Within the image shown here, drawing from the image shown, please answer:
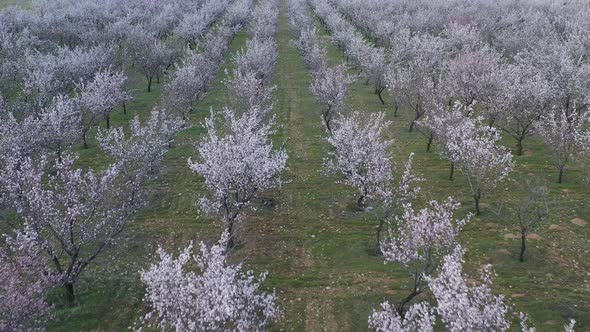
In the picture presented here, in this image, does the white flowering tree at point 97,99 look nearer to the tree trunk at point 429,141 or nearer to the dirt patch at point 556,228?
the tree trunk at point 429,141

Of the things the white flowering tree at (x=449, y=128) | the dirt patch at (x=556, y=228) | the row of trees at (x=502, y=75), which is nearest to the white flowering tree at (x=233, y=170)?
the white flowering tree at (x=449, y=128)

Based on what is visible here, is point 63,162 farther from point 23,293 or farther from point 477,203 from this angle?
point 477,203

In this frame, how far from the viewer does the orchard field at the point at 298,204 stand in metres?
16.9

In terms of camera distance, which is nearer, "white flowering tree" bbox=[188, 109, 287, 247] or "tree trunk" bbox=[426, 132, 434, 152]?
"white flowering tree" bbox=[188, 109, 287, 247]

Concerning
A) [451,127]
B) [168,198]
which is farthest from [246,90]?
[451,127]

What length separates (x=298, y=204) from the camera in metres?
28.5

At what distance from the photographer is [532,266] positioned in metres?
22.4

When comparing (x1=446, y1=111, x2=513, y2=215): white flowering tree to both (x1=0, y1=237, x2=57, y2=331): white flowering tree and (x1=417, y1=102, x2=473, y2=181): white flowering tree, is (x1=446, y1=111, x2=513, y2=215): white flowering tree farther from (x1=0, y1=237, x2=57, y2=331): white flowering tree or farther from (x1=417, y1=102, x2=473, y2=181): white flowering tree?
(x1=0, y1=237, x2=57, y2=331): white flowering tree

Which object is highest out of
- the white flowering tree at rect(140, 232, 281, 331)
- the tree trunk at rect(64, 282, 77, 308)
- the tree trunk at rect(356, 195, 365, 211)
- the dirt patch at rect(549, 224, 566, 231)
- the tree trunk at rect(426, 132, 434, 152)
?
the white flowering tree at rect(140, 232, 281, 331)

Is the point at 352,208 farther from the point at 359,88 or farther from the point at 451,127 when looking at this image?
the point at 359,88

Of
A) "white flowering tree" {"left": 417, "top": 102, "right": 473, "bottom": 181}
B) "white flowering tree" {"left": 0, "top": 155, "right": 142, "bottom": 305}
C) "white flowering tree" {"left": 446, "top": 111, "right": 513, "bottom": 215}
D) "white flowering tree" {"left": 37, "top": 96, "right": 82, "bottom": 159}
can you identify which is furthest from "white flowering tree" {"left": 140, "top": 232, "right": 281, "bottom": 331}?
"white flowering tree" {"left": 37, "top": 96, "right": 82, "bottom": 159}

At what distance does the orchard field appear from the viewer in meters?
16.9

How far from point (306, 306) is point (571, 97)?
30281 millimetres

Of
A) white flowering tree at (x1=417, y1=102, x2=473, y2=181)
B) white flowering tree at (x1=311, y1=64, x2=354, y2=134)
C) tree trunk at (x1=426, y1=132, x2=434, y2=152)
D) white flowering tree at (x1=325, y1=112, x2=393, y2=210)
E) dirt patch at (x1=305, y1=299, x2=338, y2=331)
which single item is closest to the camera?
dirt patch at (x1=305, y1=299, x2=338, y2=331)
